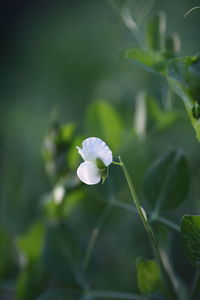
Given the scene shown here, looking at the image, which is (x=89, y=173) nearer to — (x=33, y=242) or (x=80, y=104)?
(x=33, y=242)

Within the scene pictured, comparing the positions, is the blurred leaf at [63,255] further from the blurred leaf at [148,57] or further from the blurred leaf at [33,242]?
the blurred leaf at [148,57]

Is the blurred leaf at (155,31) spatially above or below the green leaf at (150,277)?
above

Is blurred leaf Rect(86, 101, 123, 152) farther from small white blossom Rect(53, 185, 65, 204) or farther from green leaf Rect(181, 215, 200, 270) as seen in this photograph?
green leaf Rect(181, 215, 200, 270)

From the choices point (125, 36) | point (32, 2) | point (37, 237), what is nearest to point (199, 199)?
point (37, 237)

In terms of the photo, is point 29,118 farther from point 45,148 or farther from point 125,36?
point 45,148

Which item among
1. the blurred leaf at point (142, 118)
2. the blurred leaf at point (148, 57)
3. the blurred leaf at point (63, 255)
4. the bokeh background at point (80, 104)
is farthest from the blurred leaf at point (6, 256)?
the blurred leaf at point (148, 57)
